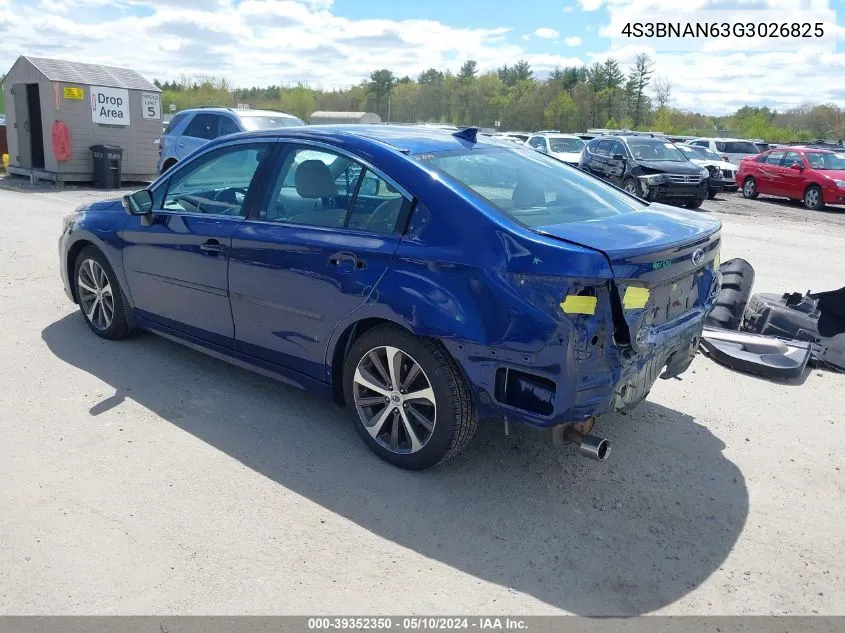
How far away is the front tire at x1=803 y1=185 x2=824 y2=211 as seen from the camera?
20078mm

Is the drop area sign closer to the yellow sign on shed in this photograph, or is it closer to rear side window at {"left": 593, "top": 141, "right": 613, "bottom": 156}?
the yellow sign on shed

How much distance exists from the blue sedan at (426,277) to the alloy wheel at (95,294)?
74 centimetres

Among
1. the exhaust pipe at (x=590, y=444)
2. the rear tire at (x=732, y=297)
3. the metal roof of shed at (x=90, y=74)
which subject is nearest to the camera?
the exhaust pipe at (x=590, y=444)

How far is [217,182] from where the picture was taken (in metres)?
5.02

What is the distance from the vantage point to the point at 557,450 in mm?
4246

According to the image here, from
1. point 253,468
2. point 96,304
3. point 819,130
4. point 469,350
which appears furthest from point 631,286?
point 819,130

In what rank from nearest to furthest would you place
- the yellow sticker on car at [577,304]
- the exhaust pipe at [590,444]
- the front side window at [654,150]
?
the yellow sticker on car at [577,304] < the exhaust pipe at [590,444] < the front side window at [654,150]

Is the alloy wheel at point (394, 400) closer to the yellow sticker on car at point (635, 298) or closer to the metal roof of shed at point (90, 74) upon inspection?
the yellow sticker on car at point (635, 298)

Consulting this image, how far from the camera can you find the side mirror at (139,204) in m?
5.16

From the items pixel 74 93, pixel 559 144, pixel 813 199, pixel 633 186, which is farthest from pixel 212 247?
pixel 559 144

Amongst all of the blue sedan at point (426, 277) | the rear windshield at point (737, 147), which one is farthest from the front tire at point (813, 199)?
the blue sedan at point (426, 277)

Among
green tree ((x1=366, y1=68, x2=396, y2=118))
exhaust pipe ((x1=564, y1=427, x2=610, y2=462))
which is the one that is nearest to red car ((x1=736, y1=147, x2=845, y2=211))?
exhaust pipe ((x1=564, y1=427, x2=610, y2=462))

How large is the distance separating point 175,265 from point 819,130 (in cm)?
7294

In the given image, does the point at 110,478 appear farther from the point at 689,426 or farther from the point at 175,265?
the point at 689,426
